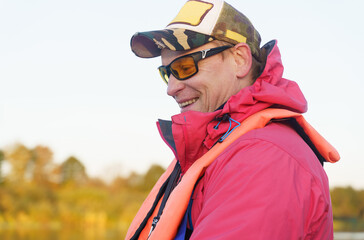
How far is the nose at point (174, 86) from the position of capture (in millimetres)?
2293

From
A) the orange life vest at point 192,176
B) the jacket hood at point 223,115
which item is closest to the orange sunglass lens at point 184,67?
the jacket hood at point 223,115

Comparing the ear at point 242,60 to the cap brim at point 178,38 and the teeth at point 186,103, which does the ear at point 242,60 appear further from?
the teeth at point 186,103

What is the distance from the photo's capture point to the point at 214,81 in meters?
2.24

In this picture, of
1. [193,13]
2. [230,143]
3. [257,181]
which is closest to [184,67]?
[193,13]

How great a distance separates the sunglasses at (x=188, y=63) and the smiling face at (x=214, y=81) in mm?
21

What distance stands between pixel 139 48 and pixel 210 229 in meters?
1.31

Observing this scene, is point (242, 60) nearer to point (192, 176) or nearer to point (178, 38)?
point (178, 38)

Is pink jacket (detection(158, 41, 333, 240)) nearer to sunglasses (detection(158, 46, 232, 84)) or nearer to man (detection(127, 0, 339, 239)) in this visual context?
man (detection(127, 0, 339, 239))

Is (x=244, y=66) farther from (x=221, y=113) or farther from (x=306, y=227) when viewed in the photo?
(x=306, y=227)

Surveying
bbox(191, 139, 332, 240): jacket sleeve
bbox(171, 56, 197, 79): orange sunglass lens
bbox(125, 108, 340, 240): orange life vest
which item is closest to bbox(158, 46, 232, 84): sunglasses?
bbox(171, 56, 197, 79): orange sunglass lens

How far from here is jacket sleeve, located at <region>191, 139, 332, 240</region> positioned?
1543 mm

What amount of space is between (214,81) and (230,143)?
0.44 meters

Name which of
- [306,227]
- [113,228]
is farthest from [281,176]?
[113,228]

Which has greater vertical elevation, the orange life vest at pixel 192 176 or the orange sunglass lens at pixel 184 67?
the orange sunglass lens at pixel 184 67
